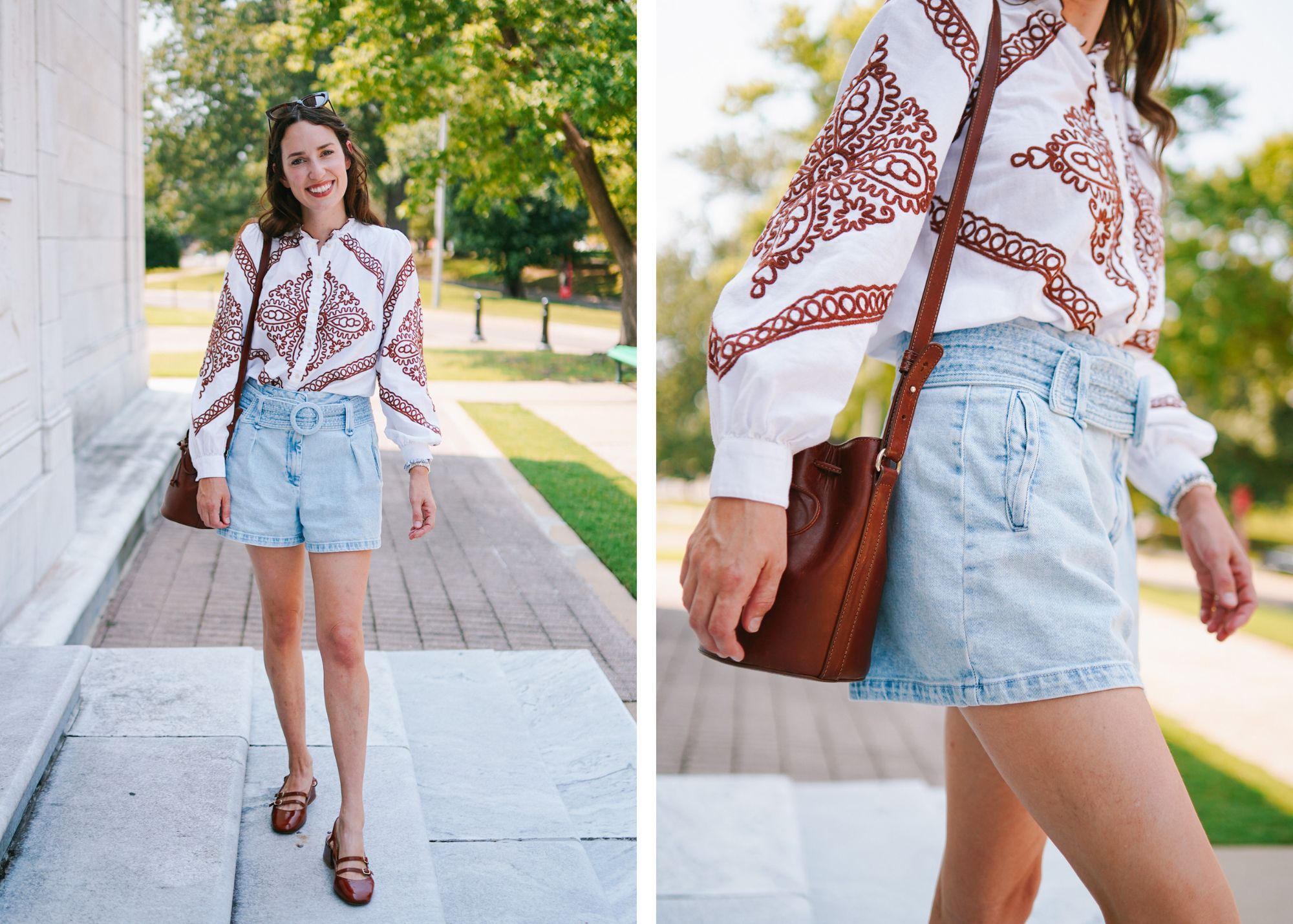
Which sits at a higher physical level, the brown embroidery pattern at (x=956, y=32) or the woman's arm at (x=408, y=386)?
the brown embroidery pattern at (x=956, y=32)

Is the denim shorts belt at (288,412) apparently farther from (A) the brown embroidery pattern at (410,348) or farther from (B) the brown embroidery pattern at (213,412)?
(A) the brown embroidery pattern at (410,348)

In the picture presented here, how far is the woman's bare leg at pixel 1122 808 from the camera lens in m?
1.16

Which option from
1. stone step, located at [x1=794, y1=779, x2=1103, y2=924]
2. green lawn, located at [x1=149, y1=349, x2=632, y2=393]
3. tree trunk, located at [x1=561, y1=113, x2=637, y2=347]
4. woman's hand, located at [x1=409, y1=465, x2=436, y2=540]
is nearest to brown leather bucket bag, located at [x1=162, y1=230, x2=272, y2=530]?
green lawn, located at [x1=149, y1=349, x2=632, y2=393]

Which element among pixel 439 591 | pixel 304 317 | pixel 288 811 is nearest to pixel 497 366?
pixel 439 591

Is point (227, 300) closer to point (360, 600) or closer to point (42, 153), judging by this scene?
point (360, 600)

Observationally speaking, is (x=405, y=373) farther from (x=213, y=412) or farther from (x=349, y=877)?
(x=349, y=877)

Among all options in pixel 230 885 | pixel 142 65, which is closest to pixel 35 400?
pixel 142 65

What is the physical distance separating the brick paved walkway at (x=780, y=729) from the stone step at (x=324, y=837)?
2.76 m

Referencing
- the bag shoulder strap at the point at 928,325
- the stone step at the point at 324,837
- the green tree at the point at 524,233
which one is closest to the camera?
the bag shoulder strap at the point at 928,325

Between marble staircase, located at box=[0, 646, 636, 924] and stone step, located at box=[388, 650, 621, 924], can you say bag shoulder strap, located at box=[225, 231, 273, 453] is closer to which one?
marble staircase, located at box=[0, 646, 636, 924]

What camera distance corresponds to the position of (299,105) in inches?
84.5

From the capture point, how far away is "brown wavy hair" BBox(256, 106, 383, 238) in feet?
→ 7.00

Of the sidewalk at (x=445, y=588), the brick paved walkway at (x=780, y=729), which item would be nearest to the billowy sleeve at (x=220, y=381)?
the sidewalk at (x=445, y=588)

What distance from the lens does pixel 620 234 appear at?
10.4 feet
